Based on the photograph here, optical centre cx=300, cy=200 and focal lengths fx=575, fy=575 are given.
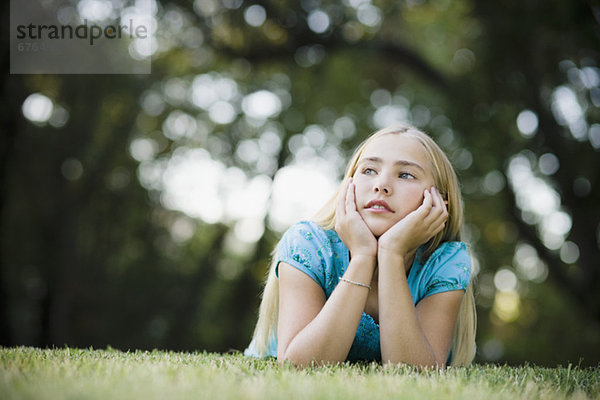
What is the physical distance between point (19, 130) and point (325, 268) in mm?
10206

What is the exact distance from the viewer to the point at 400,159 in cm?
330

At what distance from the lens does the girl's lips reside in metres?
3.22

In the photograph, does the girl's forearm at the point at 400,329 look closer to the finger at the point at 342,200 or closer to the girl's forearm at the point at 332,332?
the girl's forearm at the point at 332,332

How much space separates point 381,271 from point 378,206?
1.44 ft

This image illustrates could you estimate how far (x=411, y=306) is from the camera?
2.86 metres

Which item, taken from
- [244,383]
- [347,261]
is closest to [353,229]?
[347,261]

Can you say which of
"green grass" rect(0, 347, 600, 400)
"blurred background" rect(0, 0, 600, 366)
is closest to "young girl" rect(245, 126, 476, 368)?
"green grass" rect(0, 347, 600, 400)

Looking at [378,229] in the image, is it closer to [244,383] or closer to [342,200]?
[342,200]

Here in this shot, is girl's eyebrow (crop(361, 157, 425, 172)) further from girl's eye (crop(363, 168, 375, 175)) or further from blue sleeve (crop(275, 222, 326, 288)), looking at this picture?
blue sleeve (crop(275, 222, 326, 288))

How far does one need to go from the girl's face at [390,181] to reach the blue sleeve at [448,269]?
0.34 metres

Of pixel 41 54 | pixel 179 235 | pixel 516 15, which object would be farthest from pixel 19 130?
pixel 516 15

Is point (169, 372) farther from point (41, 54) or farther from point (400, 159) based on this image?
point (41, 54)

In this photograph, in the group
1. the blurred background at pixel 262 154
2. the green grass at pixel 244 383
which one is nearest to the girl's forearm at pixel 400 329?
the green grass at pixel 244 383

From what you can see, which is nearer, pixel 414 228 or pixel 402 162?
pixel 414 228
